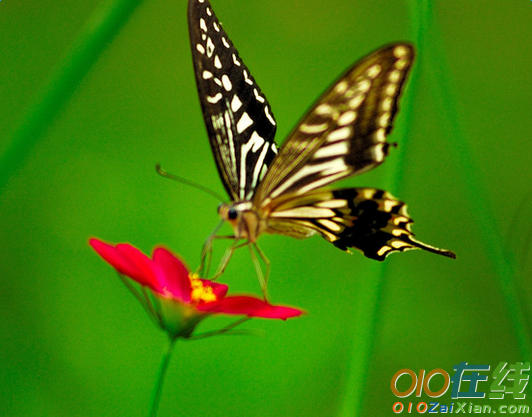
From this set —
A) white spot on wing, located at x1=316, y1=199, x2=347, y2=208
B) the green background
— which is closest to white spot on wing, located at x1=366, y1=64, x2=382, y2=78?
white spot on wing, located at x1=316, y1=199, x2=347, y2=208

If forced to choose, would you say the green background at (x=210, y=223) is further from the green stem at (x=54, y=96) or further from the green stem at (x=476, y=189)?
the green stem at (x=54, y=96)

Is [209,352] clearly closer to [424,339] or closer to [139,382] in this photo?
[139,382]

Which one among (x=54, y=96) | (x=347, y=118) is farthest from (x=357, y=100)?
(x=54, y=96)

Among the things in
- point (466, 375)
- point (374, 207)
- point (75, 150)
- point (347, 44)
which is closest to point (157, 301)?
point (374, 207)

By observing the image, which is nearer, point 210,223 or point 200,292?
point 200,292

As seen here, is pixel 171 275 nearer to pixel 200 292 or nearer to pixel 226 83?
pixel 200 292

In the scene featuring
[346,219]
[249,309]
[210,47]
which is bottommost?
[249,309]

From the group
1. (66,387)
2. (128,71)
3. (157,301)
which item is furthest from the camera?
(128,71)

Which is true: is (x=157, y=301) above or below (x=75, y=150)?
below
